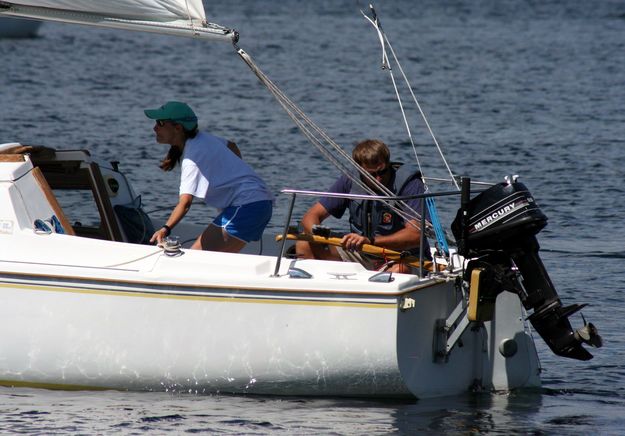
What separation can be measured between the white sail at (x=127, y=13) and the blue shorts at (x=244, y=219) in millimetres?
1131

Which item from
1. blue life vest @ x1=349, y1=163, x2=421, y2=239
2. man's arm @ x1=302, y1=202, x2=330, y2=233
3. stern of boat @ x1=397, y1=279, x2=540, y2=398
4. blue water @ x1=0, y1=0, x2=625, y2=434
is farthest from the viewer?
man's arm @ x1=302, y1=202, x2=330, y2=233

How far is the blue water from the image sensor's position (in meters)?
7.82

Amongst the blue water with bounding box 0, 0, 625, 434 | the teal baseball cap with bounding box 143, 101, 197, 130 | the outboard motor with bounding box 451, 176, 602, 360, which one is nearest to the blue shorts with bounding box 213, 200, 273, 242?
the teal baseball cap with bounding box 143, 101, 197, 130

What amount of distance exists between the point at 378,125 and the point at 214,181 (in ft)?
42.9

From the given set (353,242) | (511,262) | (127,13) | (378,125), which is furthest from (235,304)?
(378,125)

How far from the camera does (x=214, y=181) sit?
8.25 meters

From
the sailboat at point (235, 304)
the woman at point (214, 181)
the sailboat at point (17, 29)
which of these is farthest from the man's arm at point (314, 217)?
the sailboat at point (17, 29)

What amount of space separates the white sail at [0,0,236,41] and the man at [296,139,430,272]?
3.85ft

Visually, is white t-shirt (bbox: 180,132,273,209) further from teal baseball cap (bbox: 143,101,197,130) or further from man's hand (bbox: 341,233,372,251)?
man's hand (bbox: 341,233,372,251)

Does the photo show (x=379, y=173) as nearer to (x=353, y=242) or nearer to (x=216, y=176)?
(x=353, y=242)

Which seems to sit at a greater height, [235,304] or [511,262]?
[511,262]

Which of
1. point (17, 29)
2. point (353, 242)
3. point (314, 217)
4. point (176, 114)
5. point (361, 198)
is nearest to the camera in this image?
point (361, 198)

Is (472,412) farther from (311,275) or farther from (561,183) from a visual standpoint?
(561,183)

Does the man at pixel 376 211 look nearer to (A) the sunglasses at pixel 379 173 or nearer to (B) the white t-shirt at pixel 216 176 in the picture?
(A) the sunglasses at pixel 379 173
